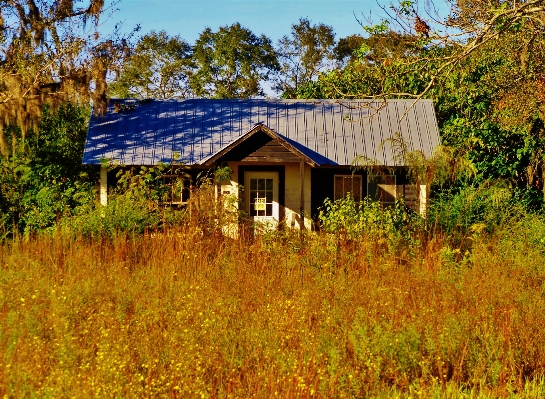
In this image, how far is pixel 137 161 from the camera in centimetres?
1838

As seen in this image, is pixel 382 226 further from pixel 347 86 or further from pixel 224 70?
pixel 224 70

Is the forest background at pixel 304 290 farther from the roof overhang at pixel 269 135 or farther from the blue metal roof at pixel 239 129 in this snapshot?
the blue metal roof at pixel 239 129

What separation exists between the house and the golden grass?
28.7ft

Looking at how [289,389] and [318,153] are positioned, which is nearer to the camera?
[289,389]

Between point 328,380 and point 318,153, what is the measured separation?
13.9m

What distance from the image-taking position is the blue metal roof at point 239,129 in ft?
60.8

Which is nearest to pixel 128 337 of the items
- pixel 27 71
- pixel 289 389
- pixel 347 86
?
pixel 289 389

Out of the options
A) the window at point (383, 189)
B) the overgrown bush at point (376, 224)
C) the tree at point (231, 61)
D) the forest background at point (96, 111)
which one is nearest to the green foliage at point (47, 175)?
the forest background at point (96, 111)

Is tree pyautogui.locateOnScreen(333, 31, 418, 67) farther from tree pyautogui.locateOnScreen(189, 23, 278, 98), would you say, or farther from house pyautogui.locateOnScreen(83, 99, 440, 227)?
tree pyautogui.locateOnScreen(189, 23, 278, 98)

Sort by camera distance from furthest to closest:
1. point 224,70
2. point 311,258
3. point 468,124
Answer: point 224,70
point 468,124
point 311,258

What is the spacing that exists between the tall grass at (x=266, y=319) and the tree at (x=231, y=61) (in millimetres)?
30413

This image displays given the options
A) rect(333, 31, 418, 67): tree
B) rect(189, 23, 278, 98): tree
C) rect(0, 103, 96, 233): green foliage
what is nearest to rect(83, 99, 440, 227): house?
rect(0, 103, 96, 233): green foliage

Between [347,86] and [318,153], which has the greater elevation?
[347,86]

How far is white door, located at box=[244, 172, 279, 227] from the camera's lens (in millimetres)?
18766
